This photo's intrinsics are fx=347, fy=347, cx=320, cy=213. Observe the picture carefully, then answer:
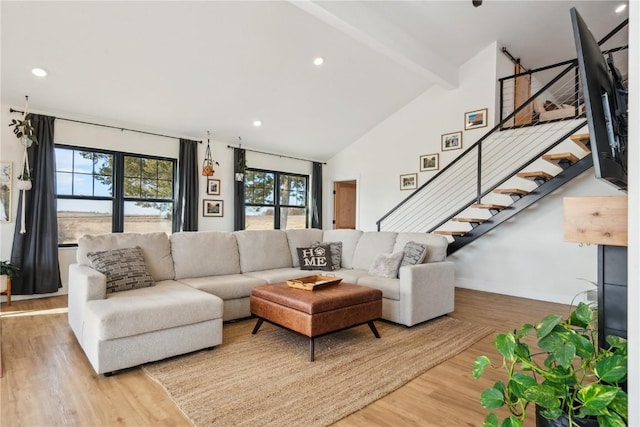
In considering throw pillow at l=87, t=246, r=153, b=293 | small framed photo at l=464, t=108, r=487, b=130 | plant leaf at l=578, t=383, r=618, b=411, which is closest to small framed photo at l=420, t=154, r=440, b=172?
small framed photo at l=464, t=108, r=487, b=130

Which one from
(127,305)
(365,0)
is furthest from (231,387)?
(365,0)

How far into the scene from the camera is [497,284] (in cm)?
515

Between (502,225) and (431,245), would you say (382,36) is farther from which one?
(502,225)

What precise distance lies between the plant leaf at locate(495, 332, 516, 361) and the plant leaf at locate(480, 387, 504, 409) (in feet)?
0.40

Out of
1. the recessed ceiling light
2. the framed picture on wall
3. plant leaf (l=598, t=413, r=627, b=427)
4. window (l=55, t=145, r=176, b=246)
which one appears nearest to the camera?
plant leaf (l=598, t=413, r=627, b=427)

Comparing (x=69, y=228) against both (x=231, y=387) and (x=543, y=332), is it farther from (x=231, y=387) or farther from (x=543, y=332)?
(x=543, y=332)

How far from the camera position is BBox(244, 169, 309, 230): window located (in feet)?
22.3

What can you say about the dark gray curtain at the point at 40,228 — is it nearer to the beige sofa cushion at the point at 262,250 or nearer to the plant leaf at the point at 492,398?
the beige sofa cushion at the point at 262,250

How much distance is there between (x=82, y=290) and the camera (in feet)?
8.86

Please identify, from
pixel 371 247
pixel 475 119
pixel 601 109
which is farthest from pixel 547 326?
pixel 475 119

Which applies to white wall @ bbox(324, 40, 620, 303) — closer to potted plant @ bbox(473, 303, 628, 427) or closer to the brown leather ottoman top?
the brown leather ottoman top

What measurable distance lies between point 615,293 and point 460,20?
450cm

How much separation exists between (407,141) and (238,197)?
3.26 meters

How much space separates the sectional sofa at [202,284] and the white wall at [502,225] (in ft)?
5.78
